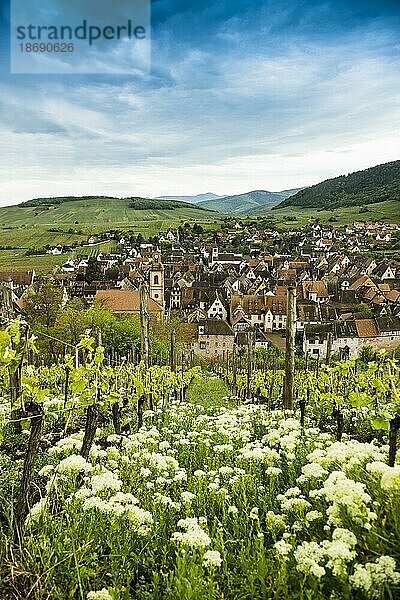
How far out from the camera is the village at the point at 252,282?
59.8 m

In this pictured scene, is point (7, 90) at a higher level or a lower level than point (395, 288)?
higher

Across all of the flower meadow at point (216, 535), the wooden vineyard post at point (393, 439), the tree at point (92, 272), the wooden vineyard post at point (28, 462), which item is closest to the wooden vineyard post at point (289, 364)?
the flower meadow at point (216, 535)

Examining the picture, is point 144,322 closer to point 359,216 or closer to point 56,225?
point 56,225

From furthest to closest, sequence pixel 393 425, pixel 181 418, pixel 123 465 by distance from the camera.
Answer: pixel 181 418 < pixel 123 465 < pixel 393 425

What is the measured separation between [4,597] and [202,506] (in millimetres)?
1904

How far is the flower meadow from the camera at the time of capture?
123 inches

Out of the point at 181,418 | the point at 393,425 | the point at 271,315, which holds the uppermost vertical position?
the point at 393,425

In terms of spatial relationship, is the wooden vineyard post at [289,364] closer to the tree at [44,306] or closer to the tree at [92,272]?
the tree at [44,306]

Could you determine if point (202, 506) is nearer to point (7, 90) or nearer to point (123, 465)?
point (123, 465)

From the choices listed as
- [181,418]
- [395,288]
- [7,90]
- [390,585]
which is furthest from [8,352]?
[395,288]

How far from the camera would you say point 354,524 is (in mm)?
3373

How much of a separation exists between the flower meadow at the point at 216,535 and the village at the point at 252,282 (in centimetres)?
1859

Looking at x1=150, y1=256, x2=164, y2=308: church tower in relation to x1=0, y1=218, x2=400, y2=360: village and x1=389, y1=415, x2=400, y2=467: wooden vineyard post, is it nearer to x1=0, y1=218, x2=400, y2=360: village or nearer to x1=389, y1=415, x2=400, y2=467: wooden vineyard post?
x1=0, y1=218, x2=400, y2=360: village

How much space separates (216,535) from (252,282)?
99274mm
